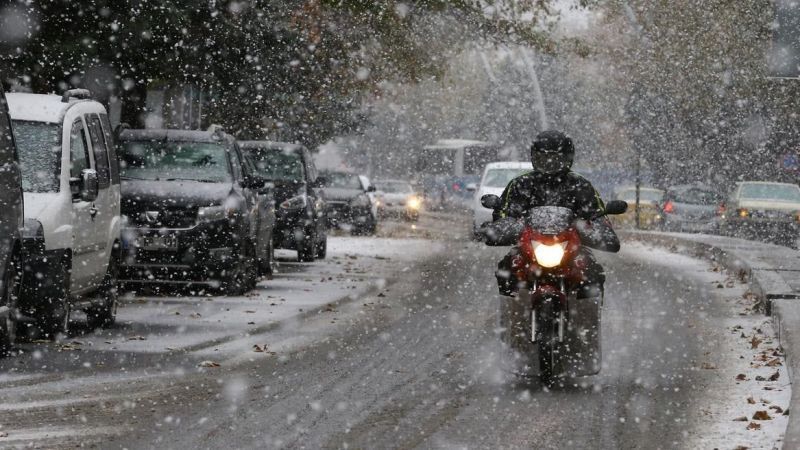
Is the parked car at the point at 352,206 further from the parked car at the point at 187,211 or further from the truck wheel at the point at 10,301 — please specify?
the truck wheel at the point at 10,301

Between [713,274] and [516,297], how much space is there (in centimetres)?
1468

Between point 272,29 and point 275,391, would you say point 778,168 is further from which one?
point 275,391

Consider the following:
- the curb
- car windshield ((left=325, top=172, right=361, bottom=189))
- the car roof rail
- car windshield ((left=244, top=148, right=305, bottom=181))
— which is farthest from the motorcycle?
car windshield ((left=325, top=172, right=361, bottom=189))

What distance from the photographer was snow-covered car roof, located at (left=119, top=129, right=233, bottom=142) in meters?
18.1

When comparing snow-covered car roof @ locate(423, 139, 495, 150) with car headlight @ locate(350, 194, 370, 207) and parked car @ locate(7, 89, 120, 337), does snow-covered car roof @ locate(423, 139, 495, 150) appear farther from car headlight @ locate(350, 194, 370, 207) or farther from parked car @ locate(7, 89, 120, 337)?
parked car @ locate(7, 89, 120, 337)

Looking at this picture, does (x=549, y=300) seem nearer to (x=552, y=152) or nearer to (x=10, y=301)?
(x=552, y=152)

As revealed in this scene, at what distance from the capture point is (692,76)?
168ft

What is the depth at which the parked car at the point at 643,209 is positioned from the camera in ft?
159

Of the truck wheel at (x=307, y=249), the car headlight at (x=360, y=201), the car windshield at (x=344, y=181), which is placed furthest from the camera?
the car windshield at (x=344, y=181)

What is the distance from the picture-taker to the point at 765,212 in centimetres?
3766

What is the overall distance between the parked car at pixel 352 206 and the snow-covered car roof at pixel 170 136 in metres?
19.0

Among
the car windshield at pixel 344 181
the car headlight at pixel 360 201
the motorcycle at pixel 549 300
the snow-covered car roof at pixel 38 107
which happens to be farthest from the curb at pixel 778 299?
the car windshield at pixel 344 181

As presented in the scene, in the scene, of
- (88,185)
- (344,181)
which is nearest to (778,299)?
(88,185)

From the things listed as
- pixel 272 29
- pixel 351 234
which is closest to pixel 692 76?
pixel 351 234
